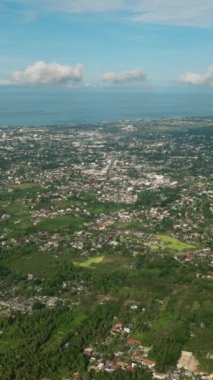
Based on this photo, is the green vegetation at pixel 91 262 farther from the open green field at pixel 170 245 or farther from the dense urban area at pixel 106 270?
the open green field at pixel 170 245

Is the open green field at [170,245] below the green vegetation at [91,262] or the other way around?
the other way around

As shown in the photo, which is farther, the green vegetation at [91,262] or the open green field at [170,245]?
the open green field at [170,245]

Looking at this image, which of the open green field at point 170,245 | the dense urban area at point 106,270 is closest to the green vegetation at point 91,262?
the dense urban area at point 106,270

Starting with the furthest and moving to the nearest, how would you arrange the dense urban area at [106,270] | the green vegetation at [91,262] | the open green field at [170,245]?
the open green field at [170,245]
the green vegetation at [91,262]
the dense urban area at [106,270]

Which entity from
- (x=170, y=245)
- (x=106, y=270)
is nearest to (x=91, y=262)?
(x=106, y=270)

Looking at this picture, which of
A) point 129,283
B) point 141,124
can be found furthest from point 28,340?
point 141,124

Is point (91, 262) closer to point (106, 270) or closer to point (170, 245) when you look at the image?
point (106, 270)

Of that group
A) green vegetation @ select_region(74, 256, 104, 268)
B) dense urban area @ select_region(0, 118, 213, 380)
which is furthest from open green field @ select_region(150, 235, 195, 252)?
green vegetation @ select_region(74, 256, 104, 268)

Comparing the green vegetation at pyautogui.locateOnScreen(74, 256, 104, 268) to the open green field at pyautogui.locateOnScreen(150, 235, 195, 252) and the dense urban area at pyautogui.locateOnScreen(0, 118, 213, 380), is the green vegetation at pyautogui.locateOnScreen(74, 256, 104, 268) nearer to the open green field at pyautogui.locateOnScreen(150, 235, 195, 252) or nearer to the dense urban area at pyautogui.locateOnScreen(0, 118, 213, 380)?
the dense urban area at pyautogui.locateOnScreen(0, 118, 213, 380)

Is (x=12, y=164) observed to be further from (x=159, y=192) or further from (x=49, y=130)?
(x=49, y=130)
